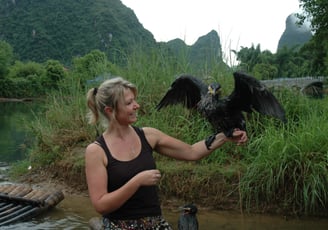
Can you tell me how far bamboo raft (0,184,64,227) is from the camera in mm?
5359

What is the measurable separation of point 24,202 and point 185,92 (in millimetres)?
3042

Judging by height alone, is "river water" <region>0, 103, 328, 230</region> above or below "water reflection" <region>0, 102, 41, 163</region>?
below

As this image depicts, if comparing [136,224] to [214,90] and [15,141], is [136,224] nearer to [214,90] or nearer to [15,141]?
[214,90]

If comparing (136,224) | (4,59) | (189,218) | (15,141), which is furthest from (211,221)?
(4,59)

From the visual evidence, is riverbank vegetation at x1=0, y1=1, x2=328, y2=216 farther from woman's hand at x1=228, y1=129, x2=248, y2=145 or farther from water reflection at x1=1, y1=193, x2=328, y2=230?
woman's hand at x1=228, y1=129, x2=248, y2=145

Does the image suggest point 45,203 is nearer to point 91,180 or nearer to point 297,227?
point 297,227

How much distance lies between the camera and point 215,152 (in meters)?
6.15

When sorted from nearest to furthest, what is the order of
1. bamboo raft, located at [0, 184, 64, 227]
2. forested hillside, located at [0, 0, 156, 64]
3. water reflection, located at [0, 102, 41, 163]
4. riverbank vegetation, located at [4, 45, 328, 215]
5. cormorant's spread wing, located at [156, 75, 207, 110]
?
cormorant's spread wing, located at [156, 75, 207, 110] → riverbank vegetation, located at [4, 45, 328, 215] → bamboo raft, located at [0, 184, 64, 227] → water reflection, located at [0, 102, 41, 163] → forested hillside, located at [0, 0, 156, 64]

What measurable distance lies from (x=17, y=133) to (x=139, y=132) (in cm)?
1210

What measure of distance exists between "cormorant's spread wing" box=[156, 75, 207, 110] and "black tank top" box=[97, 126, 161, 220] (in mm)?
1434

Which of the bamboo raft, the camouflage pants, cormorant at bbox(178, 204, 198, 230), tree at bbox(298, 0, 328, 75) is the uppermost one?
tree at bbox(298, 0, 328, 75)

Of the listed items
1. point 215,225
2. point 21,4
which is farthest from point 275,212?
point 21,4

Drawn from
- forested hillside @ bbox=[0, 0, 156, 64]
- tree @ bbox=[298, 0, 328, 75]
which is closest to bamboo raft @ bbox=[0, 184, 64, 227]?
tree @ bbox=[298, 0, 328, 75]

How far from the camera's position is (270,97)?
2875 mm
